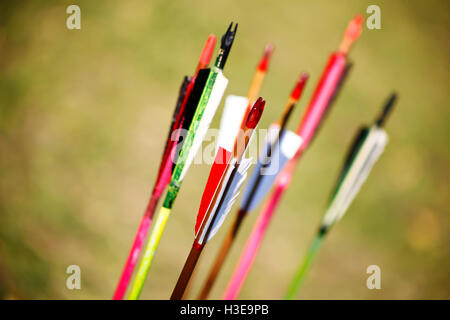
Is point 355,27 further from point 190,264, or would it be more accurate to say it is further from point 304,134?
point 190,264

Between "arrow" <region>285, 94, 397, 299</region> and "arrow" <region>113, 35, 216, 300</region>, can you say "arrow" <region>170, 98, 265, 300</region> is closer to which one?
"arrow" <region>113, 35, 216, 300</region>

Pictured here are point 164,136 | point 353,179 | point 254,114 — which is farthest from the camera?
point 164,136

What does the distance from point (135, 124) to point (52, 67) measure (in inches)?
10.0

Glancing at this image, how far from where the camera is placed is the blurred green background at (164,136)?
65 centimetres

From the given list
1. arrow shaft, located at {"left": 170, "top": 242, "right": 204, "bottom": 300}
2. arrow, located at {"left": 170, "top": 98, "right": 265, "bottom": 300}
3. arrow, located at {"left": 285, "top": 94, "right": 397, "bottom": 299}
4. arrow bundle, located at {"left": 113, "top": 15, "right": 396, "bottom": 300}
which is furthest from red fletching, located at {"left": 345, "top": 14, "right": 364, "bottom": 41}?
arrow shaft, located at {"left": 170, "top": 242, "right": 204, "bottom": 300}

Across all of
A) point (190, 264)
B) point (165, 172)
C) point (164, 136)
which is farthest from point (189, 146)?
point (164, 136)

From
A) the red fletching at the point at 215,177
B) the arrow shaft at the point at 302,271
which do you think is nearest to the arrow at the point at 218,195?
the red fletching at the point at 215,177

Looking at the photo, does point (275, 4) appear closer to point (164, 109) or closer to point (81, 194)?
point (164, 109)

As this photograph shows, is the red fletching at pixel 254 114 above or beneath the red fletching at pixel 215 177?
above

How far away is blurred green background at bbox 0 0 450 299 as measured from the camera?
0.65m

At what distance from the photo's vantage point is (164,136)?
2.23 feet

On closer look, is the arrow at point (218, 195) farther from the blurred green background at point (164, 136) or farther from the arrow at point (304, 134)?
the blurred green background at point (164, 136)

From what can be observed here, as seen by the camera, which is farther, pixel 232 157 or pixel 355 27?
pixel 355 27
